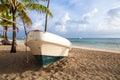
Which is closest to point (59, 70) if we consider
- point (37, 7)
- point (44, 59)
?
point (44, 59)

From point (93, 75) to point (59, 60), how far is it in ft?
7.38

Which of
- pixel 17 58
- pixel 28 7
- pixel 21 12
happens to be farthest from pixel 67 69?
pixel 21 12

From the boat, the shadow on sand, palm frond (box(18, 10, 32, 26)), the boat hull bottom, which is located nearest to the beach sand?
the shadow on sand

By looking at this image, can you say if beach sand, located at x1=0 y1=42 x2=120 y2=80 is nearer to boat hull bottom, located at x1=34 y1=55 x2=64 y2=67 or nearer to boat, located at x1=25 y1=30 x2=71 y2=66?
boat hull bottom, located at x1=34 y1=55 x2=64 y2=67

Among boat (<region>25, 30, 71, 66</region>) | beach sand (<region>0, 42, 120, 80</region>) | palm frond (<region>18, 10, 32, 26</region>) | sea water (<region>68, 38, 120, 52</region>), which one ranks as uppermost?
palm frond (<region>18, 10, 32, 26</region>)

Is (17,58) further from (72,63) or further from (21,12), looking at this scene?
(21,12)

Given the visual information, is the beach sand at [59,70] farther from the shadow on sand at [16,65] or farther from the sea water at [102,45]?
the sea water at [102,45]

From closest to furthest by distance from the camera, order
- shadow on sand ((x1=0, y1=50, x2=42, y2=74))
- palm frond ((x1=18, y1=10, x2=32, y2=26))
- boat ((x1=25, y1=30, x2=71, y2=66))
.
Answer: boat ((x1=25, y1=30, x2=71, y2=66)) → shadow on sand ((x1=0, y1=50, x2=42, y2=74)) → palm frond ((x1=18, y1=10, x2=32, y2=26))

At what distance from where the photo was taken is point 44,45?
639 centimetres

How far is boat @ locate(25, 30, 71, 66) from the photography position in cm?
626

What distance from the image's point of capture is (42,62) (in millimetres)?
6676

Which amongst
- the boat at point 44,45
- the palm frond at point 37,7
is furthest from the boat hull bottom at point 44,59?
the palm frond at point 37,7

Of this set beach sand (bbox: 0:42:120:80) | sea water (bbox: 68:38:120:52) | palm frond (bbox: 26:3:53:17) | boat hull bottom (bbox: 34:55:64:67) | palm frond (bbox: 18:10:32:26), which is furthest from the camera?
sea water (bbox: 68:38:120:52)

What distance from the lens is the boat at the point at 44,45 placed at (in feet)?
20.5
